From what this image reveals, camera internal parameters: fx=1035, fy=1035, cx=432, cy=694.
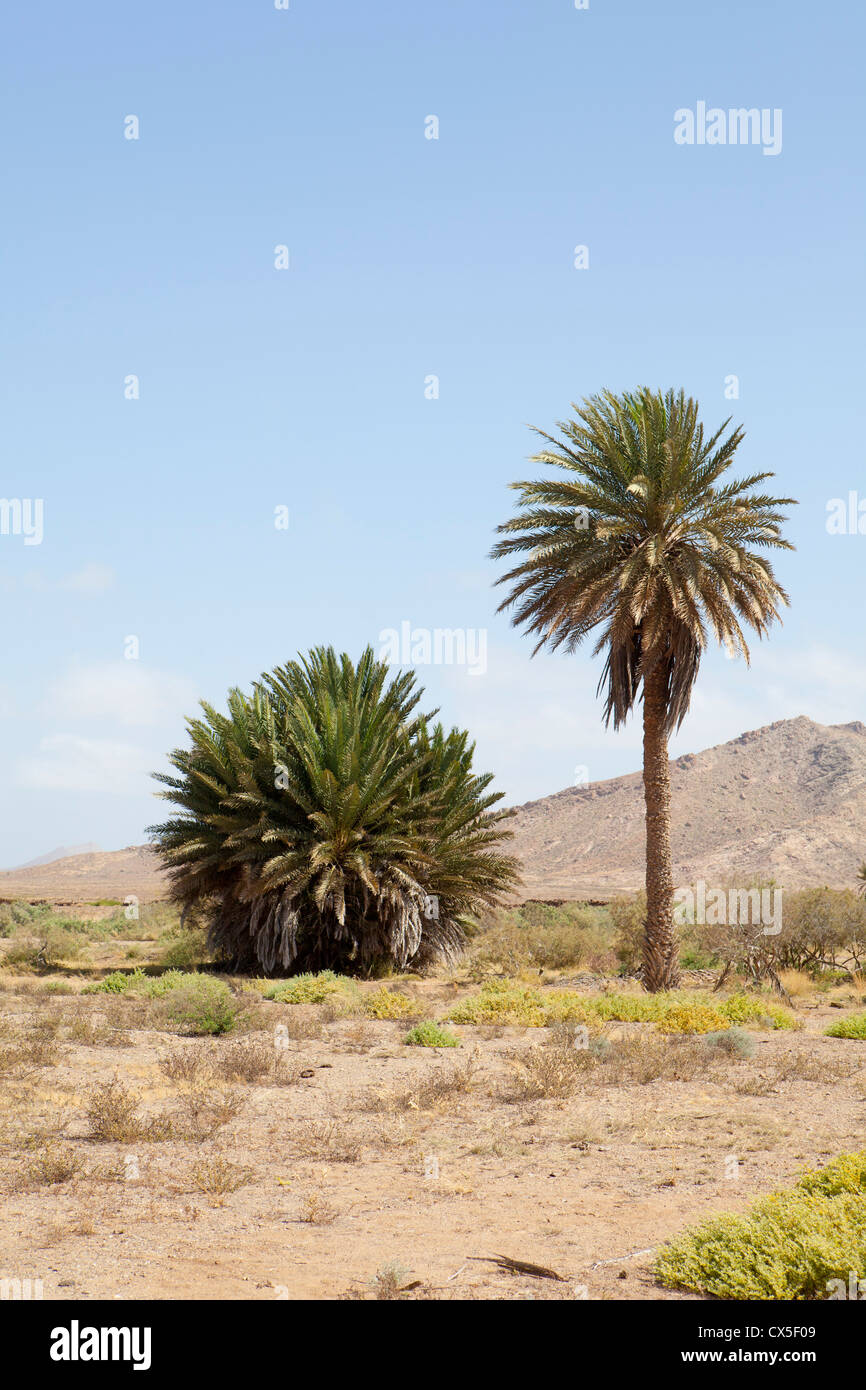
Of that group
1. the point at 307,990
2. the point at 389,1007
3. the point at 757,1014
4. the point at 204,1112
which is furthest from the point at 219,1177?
the point at 757,1014

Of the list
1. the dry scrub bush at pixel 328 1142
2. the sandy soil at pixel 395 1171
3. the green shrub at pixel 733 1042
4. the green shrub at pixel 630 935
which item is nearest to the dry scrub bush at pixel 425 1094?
the sandy soil at pixel 395 1171

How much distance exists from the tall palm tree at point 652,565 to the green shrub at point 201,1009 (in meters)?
7.89

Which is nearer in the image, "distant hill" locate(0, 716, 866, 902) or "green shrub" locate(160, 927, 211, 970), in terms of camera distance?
"green shrub" locate(160, 927, 211, 970)

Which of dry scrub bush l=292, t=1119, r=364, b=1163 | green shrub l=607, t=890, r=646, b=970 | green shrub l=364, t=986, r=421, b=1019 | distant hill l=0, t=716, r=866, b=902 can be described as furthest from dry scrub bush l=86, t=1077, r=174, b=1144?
distant hill l=0, t=716, r=866, b=902

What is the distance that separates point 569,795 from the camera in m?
111

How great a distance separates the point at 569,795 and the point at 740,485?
94146mm

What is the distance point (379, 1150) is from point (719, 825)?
79.3m

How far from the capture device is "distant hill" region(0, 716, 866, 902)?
70.6 meters

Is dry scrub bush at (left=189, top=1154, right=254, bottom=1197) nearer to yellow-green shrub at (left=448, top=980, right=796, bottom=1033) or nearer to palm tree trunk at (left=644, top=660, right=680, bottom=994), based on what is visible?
yellow-green shrub at (left=448, top=980, right=796, bottom=1033)

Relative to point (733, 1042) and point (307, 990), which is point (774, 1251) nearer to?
point (733, 1042)

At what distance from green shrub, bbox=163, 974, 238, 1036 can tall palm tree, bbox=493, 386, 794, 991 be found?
7889mm
